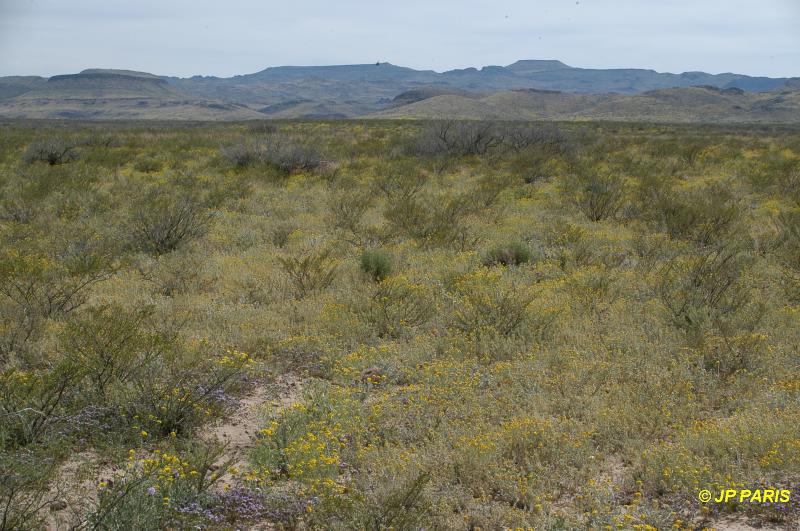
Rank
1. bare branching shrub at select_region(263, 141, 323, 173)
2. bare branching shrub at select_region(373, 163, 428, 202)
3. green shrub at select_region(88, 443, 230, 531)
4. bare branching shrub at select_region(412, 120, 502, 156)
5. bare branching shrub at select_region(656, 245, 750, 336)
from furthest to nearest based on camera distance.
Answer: bare branching shrub at select_region(412, 120, 502, 156) → bare branching shrub at select_region(263, 141, 323, 173) → bare branching shrub at select_region(373, 163, 428, 202) → bare branching shrub at select_region(656, 245, 750, 336) → green shrub at select_region(88, 443, 230, 531)

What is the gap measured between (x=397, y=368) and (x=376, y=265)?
3021 millimetres

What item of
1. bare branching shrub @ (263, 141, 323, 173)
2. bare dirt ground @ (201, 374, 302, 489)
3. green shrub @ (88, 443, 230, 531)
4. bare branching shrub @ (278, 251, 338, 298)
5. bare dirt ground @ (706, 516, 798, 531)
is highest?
bare branching shrub @ (263, 141, 323, 173)

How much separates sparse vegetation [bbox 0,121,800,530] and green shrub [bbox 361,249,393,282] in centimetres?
5

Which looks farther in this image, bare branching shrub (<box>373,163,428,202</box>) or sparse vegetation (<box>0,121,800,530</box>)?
bare branching shrub (<box>373,163,428,202</box>)

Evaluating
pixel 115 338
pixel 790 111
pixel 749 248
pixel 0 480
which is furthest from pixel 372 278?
pixel 790 111

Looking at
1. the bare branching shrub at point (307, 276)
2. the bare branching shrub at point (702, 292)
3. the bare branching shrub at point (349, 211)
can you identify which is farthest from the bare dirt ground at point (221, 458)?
the bare branching shrub at point (349, 211)

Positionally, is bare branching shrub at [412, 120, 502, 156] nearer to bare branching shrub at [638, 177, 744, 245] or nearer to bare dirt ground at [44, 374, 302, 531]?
bare branching shrub at [638, 177, 744, 245]

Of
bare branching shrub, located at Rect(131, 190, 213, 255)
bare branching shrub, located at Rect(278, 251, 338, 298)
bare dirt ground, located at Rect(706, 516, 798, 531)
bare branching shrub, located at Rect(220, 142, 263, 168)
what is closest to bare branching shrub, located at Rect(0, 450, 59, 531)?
bare dirt ground, located at Rect(706, 516, 798, 531)

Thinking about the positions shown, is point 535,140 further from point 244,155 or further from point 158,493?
point 158,493

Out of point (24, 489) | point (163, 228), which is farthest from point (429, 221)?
point (24, 489)

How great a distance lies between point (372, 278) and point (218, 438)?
4.16 m

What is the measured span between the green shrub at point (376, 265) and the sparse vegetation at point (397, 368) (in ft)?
0.15

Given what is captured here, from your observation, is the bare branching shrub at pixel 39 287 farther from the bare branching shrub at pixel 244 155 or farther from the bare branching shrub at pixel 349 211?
the bare branching shrub at pixel 244 155

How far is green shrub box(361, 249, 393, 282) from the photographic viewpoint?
8375mm
